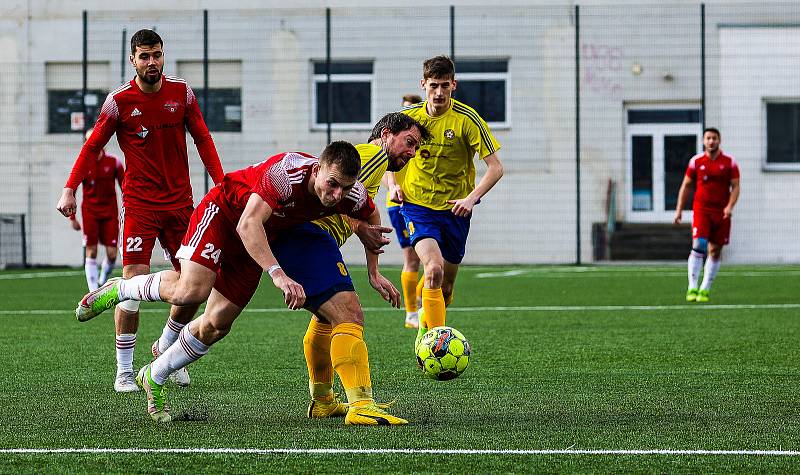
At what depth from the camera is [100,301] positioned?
649cm

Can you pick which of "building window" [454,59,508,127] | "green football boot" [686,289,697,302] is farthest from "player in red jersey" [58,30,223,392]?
"building window" [454,59,508,127]

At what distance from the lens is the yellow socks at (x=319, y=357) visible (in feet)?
20.5

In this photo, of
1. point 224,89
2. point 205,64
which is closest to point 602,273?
point 205,64

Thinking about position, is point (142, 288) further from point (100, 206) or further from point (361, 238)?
point (100, 206)

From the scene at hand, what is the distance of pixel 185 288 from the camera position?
5879 millimetres

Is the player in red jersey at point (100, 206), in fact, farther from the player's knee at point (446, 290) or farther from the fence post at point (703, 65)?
the fence post at point (703, 65)

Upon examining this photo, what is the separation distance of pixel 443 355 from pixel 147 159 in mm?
2506

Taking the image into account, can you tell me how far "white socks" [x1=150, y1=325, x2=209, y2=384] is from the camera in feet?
19.8

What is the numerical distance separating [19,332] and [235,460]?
673 centimetres

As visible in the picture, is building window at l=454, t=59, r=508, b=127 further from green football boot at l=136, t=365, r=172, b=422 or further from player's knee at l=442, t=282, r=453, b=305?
green football boot at l=136, t=365, r=172, b=422

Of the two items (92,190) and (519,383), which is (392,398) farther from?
(92,190)

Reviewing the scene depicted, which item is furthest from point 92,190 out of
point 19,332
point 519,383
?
point 519,383

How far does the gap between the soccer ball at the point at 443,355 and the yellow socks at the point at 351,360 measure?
0.69m

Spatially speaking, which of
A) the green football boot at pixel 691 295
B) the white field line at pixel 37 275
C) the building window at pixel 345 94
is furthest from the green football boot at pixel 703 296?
the building window at pixel 345 94
